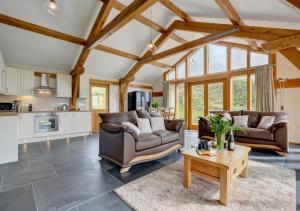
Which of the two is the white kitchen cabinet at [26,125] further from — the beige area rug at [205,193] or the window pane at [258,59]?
the window pane at [258,59]

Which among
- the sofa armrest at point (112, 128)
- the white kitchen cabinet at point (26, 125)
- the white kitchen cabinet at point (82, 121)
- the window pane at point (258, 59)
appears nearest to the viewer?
the sofa armrest at point (112, 128)

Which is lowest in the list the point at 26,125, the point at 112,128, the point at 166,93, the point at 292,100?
the point at 26,125

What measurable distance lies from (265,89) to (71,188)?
563cm

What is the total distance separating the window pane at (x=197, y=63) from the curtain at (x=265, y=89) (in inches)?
85.9

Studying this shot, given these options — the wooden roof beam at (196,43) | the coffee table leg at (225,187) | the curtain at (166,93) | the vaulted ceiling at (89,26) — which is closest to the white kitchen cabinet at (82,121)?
the vaulted ceiling at (89,26)

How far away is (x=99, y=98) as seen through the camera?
6.94m

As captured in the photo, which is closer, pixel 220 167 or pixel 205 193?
pixel 220 167

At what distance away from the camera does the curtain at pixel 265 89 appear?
480 cm

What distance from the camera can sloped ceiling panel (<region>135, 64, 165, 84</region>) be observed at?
7348mm

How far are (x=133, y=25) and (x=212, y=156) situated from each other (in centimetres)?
452

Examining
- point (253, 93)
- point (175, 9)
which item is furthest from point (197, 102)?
point (175, 9)

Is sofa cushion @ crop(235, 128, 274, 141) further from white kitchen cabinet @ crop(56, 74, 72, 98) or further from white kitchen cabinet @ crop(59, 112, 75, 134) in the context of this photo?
white kitchen cabinet @ crop(56, 74, 72, 98)

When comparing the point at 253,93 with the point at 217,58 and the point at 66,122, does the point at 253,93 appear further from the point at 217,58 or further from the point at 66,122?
the point at 66,122

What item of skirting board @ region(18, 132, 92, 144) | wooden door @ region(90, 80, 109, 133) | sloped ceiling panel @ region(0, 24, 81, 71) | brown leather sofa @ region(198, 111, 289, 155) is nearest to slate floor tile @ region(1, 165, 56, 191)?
skirting board @ region(18, 132, 92, 144)
